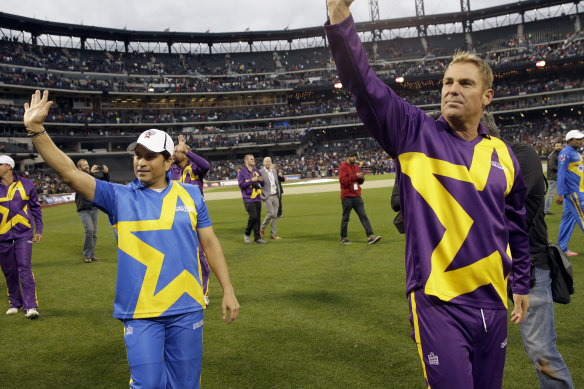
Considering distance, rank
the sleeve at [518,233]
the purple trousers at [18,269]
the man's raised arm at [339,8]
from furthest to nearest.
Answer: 1. the purple trousers at [18,269]
2. the sleeve at [518,233]
3. the man's raised arm at [339,8]

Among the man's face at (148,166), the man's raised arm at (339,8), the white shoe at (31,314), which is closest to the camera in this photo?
the man's raised arm at (339,8)

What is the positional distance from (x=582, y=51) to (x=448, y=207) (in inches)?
2967

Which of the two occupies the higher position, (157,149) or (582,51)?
(582,51)

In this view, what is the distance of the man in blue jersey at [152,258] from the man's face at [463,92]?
1.93 meters

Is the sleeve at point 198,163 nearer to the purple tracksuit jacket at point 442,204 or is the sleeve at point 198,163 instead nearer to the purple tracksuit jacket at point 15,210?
the purple tracksuit jacket at point 15,210

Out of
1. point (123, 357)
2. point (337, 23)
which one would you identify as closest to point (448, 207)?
point (337, 23)

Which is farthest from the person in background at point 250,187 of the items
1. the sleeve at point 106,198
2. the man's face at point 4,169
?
the sleeve at point 106,198

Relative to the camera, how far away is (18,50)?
208 ft

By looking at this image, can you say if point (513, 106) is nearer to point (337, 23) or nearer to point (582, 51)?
point (582, 51)

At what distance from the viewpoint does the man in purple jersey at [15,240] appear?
7.00m

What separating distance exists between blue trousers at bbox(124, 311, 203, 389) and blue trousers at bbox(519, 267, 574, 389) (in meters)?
2.35

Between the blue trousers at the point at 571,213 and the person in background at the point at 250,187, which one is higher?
the person in background at the point at 250,187

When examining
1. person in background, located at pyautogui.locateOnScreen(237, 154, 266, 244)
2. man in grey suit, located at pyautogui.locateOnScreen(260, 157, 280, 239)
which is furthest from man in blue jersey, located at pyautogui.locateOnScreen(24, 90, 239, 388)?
man in grey suit, located at pyautogui.locateOnScreen(260, 157, 280, 239)

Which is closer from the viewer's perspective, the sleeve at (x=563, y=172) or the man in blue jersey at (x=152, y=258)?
the man in blue jersey at (x=152, y=258)
